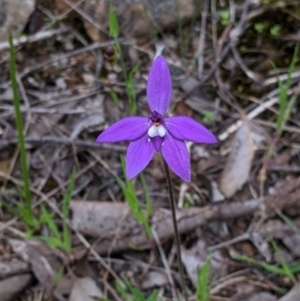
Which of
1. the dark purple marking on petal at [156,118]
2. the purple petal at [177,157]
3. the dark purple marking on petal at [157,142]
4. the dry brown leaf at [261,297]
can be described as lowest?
the dry brown leaf at [261,297]

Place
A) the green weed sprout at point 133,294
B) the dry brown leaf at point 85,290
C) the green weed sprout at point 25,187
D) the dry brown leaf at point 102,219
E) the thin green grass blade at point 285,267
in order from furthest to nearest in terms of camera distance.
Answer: the dry brown leaf at point 102,219 → the dry brown leaf at point 85,290 → the thin green grass blade at point 285,267 → the green weed sprout at point 25,187 → the green weed sprout at point 133,294

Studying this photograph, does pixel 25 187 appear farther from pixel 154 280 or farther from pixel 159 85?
pixel 159 85

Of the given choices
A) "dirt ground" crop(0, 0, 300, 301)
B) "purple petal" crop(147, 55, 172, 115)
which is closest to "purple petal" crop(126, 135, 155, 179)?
"purple petal" crop(147, 55, 172, 115)

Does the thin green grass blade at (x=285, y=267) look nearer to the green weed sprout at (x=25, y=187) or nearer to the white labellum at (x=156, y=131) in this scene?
the white labellum at (x=156, y=131)

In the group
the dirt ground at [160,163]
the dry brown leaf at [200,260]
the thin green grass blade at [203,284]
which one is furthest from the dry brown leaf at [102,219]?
the thin green grass blade at [203,284]

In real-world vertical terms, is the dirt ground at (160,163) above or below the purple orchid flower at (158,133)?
below

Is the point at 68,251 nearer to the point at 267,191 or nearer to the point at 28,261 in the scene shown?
the point at 28,261
